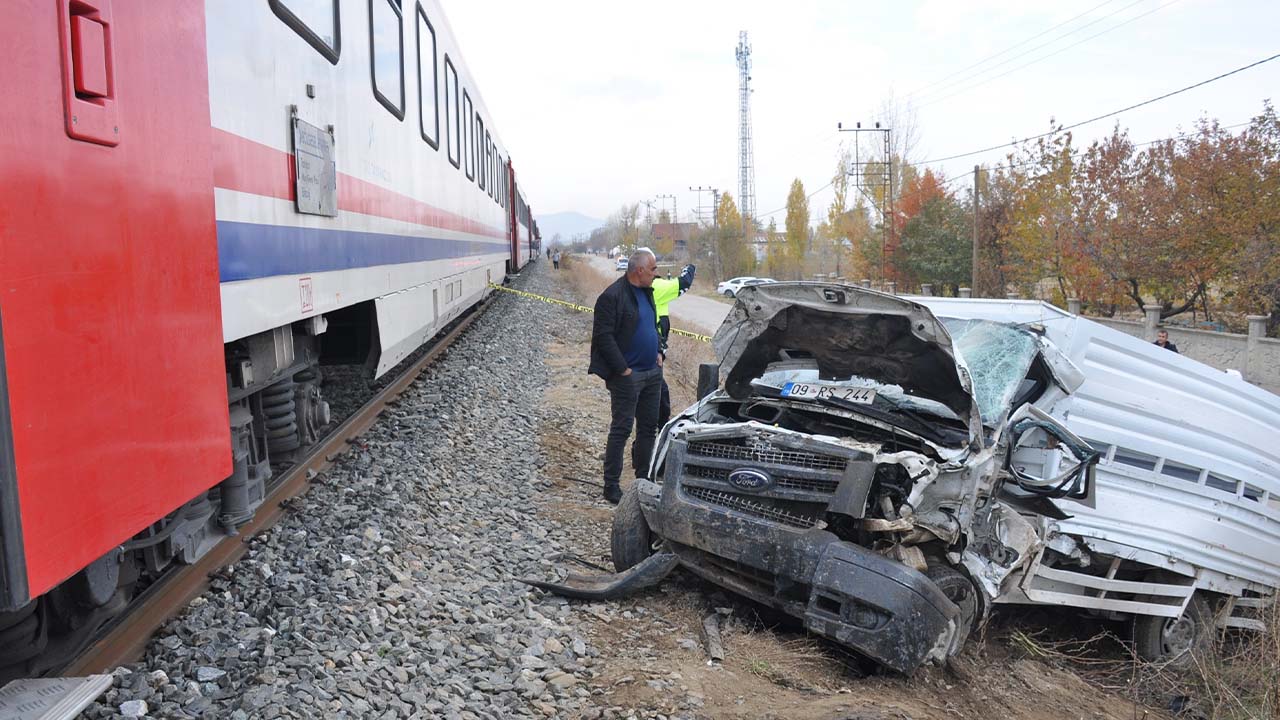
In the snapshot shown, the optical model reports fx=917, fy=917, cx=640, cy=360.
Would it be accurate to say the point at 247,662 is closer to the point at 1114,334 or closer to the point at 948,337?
the point at 948,337

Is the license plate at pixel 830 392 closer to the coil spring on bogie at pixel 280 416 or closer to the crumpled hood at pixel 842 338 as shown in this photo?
the crumpled hood at pixel 842 338

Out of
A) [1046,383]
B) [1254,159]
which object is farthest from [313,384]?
[1254,159]

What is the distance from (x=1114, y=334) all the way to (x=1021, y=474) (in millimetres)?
1873

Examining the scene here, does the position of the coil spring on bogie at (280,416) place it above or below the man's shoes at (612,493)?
above

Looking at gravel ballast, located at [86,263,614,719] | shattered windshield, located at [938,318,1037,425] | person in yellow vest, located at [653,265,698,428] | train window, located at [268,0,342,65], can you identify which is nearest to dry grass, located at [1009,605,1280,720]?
shattered windshield, located at [938,318,1037,425]

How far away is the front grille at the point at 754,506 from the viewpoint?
15.0 ft

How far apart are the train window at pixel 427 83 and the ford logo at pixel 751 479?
536cm

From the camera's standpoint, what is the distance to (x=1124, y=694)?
17.8 ft

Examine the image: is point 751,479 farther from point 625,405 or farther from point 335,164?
point 335,164

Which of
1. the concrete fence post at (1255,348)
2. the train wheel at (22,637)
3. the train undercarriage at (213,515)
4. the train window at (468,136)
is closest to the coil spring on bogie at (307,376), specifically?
the train undercarriage at (213,515)

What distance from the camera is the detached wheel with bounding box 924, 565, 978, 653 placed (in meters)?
4.44

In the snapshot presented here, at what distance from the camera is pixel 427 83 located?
915 centimetres

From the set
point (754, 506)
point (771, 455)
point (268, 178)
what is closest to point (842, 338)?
point (771, 455)

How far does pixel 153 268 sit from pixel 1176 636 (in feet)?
20.2
